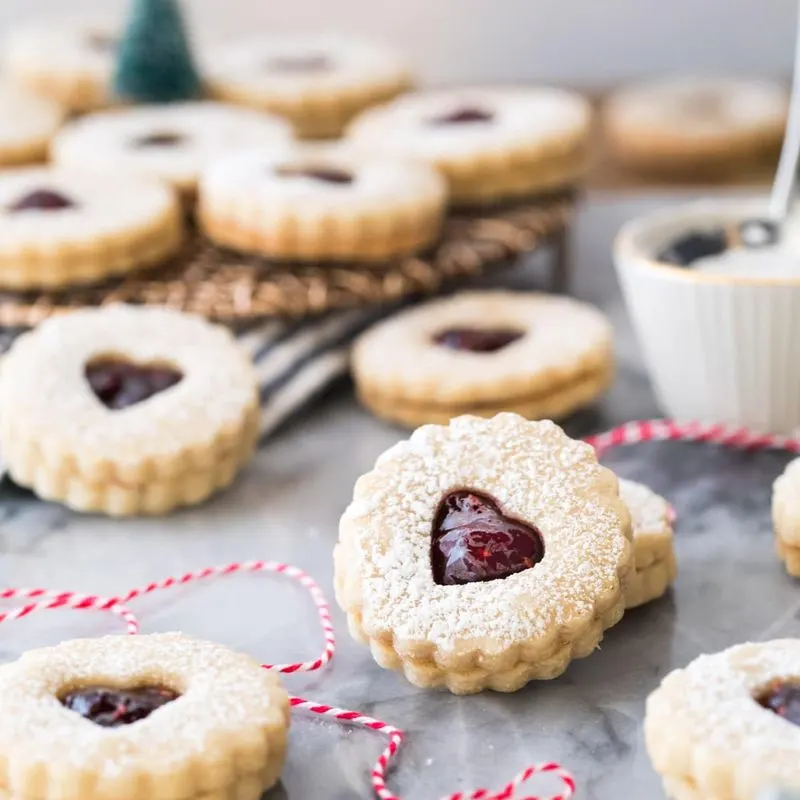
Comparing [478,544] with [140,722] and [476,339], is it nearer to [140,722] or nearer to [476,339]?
[140,722]

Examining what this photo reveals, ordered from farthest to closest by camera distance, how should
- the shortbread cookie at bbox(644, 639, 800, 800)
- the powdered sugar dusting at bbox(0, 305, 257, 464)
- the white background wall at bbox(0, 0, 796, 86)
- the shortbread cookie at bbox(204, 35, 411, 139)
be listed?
the white background wall at bbox(0, 0, 796, 86), the shortbread cookie at bbox(204, 35, 411, 139), the powdered sugar dusting at bbox(0, 305, 257, 464), the shortbread cookie at bbox(644, 639, 800, 800)

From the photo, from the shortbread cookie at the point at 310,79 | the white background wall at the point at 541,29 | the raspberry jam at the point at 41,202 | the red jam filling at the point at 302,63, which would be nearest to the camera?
the raspberry jam at the point at 41,202

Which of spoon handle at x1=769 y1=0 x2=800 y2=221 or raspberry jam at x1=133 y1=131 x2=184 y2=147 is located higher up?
spoon handle at x1=769 y1=0 x2=800 y2=221

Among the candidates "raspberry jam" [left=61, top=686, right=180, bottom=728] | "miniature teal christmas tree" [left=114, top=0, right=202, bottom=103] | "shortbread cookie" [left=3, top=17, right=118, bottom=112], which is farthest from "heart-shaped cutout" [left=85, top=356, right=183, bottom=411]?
"shortbread cookie" [left=3, top=17, right=118, bottom=112]

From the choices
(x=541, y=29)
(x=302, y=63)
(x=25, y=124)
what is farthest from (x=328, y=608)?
(x=541, y=29)

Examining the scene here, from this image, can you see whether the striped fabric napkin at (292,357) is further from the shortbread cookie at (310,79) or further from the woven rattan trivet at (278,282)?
the shortbread cookie at (310,79)

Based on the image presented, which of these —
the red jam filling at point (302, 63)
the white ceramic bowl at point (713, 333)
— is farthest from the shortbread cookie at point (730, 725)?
the red jam filling at point (302, 63)

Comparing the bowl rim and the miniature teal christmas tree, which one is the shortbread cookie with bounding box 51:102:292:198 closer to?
the miniature teal christmas tree
